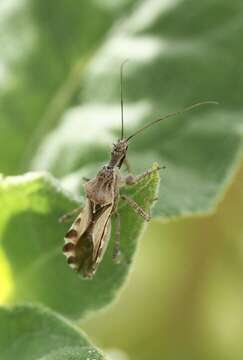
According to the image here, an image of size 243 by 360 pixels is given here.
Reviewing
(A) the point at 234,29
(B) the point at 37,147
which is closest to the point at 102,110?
(B) the point at 37,147

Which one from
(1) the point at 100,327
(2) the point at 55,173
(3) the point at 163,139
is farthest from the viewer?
(1) the point at 100,327

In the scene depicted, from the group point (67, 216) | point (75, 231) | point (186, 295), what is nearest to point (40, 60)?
point (75, 231)

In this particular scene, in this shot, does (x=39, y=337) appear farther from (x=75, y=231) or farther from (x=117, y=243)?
(x=75, y=231)

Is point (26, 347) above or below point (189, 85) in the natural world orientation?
below

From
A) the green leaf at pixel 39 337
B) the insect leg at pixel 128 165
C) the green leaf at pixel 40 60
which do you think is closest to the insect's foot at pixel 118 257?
the green leaf at pixel 39 337

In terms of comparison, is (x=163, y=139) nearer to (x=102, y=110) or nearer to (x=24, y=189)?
(x=102, y=110)

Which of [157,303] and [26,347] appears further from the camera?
[157,303]

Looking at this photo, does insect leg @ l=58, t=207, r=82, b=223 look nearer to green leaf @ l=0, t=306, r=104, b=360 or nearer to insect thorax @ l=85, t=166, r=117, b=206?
green leaf @ l=0, t=306, r=104, b=360
